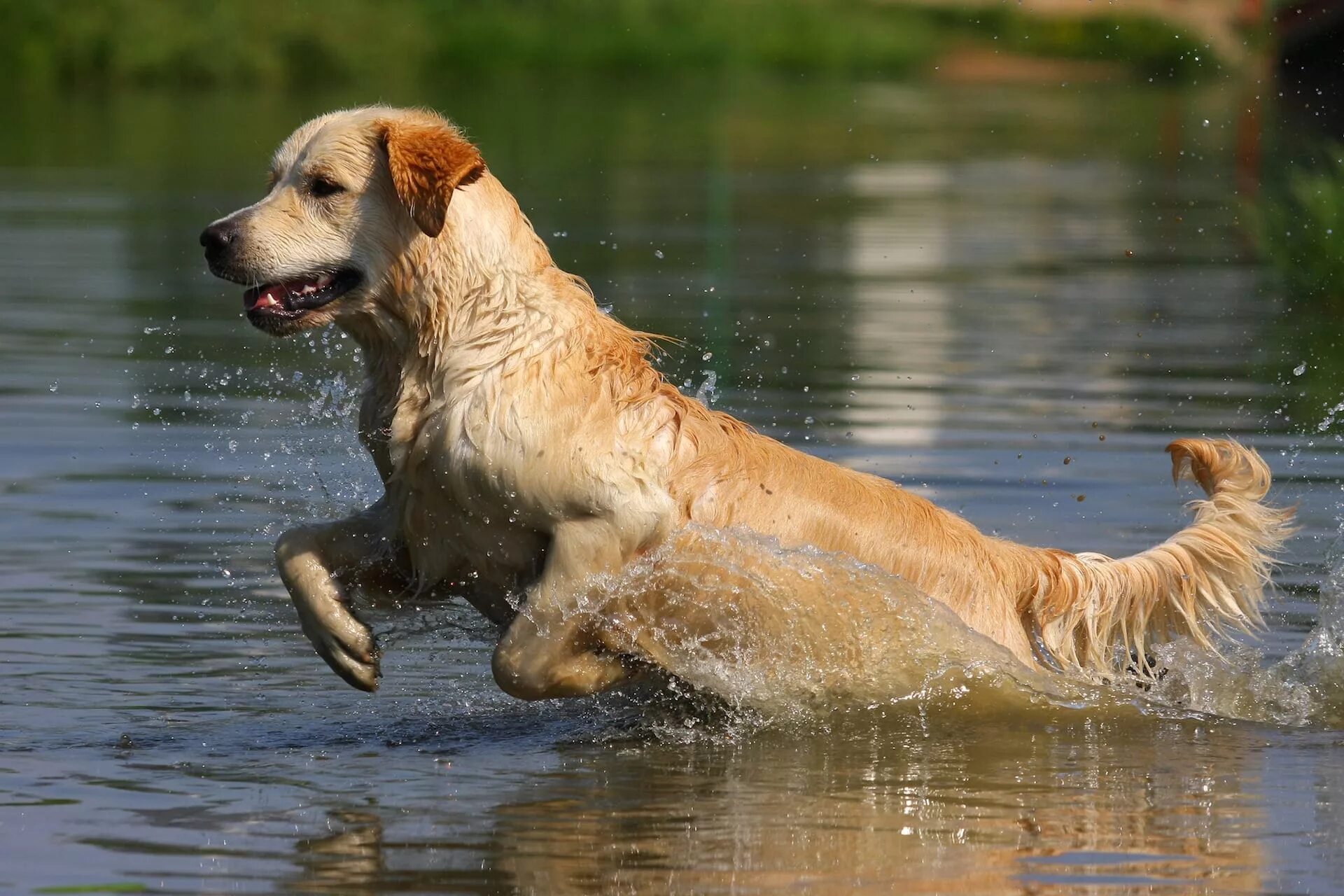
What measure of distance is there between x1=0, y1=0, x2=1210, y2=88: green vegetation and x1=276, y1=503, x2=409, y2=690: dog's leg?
42567 mm

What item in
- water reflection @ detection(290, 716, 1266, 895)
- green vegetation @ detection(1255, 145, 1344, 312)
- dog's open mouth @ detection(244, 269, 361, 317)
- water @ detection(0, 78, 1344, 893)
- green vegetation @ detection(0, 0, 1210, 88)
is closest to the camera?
water reflection @ detection(290, 716, 1266, 895)

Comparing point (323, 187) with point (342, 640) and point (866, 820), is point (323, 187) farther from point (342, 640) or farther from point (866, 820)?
point (866, 820)

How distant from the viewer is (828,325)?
17422 millimetres

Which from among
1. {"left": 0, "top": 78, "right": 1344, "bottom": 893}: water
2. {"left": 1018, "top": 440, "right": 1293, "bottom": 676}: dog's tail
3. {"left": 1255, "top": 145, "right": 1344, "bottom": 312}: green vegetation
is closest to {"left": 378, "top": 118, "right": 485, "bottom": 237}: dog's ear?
{"left": 0, "top": 78, "right": 1344, "bottom": 893}: water

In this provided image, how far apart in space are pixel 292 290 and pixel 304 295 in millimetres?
47

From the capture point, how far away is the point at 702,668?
740 cm

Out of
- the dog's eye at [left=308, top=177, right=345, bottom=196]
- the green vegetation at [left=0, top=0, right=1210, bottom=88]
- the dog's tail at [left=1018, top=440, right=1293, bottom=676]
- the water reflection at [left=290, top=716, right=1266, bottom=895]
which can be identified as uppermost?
the green vegetation at [left=0, top=0, right=1210, bottom=88]

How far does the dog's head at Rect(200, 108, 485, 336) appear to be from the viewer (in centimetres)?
706

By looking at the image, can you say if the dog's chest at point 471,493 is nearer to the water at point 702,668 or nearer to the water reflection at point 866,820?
the water at point 702,668

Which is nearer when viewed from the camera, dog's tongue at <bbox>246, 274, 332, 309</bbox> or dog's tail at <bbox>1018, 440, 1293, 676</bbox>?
dog's tongue at <bbox>246, 274, 332, 309</bbox>

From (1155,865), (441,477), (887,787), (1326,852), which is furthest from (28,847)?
(1326,852)

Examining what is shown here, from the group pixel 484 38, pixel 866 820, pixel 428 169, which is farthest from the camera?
pixel 484 38

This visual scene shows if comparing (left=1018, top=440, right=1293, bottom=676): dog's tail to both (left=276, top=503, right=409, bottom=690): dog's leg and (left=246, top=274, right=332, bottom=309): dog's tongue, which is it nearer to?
(left=276, top=503, right=409, bottom=690): dog's leg

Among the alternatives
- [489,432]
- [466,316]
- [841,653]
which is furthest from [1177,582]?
[466,316]
